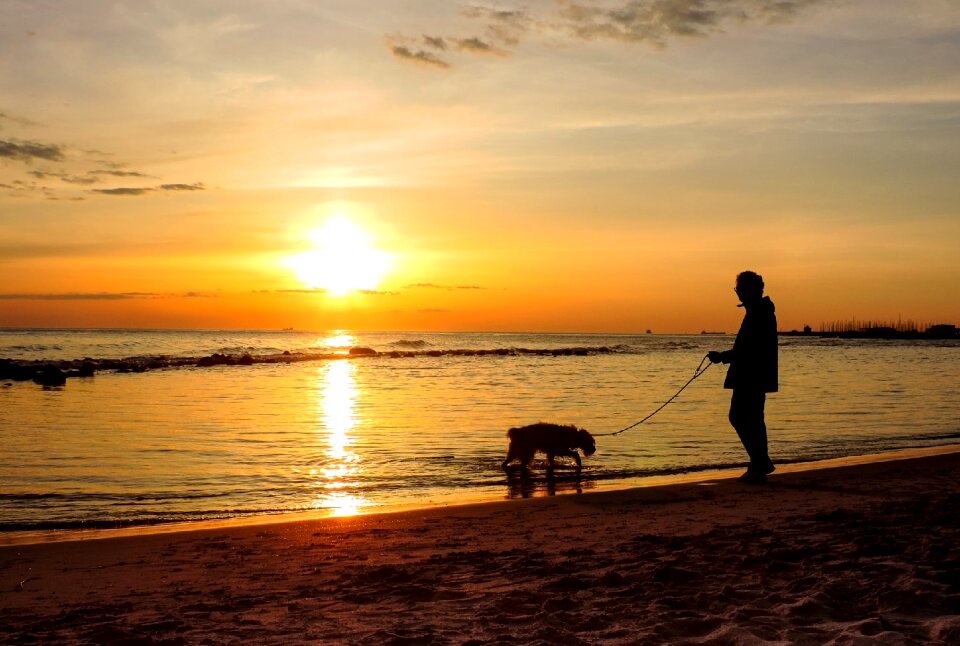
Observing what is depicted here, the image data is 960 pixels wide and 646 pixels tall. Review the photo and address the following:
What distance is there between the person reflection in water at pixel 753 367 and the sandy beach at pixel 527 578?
1.36 meters

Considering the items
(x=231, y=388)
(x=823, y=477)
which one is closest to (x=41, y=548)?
(x=823, y=477)

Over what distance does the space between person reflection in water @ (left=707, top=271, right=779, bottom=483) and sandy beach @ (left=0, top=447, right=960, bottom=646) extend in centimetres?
136

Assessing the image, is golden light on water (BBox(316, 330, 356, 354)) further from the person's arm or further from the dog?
the person's arm

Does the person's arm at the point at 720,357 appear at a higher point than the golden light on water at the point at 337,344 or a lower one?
higher

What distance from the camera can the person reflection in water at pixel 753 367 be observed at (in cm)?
928

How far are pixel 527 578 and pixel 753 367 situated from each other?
5.11m

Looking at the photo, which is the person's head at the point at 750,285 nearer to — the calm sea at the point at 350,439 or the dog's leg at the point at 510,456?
the calm sea at the point at 350,439

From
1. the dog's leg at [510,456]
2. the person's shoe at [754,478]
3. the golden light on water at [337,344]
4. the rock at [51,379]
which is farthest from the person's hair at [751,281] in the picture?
the golden light on water at [337,344]

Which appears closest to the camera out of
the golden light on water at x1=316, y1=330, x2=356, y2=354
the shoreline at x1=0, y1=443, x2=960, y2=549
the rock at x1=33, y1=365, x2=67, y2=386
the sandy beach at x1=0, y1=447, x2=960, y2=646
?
the sandy beach at x1=0, y1=447, x2=960, y2=646

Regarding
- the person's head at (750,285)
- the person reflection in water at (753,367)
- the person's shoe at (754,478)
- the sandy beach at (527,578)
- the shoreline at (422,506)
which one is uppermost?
the person's head at (750,285)

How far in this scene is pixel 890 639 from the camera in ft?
12.4

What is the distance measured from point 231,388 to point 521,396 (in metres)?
9.32

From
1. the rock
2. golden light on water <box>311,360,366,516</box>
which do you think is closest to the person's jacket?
golden light on water <box>311,360,366,516</box>

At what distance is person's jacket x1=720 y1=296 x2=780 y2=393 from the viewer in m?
9.27
